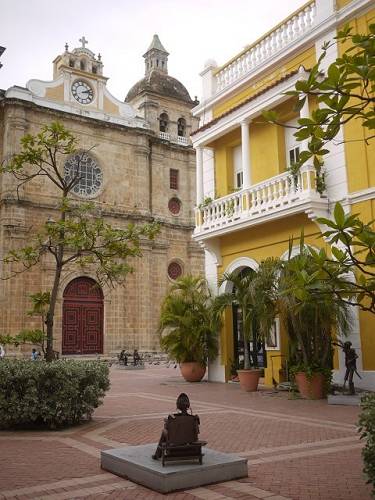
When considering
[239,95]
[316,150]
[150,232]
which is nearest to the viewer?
[316,150]

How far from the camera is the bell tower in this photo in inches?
1529

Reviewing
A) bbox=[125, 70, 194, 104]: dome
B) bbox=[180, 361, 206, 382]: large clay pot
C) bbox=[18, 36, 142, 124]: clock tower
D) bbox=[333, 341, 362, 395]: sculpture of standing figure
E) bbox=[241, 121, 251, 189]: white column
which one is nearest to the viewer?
bbox=[333, 341, 362, 395]: sculpture of standing figure

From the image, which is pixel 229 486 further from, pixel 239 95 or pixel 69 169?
pixel 69 169

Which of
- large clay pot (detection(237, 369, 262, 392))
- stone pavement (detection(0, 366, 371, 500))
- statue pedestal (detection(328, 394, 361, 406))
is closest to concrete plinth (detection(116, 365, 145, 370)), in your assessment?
large clay pot (detection(237, 369, 262, 392))

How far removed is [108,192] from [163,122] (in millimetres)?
7489

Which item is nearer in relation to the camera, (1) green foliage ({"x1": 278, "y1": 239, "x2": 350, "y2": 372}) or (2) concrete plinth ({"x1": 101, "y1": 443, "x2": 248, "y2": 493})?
(2) concrete plinth ({"x1": 101, "y1": 443, "x2": 248, "y2": 493})

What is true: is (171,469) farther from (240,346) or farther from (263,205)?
(240,346)

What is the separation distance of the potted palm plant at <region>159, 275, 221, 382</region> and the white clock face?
1780cm

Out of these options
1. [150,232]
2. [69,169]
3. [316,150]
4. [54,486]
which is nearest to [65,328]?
[69,169]

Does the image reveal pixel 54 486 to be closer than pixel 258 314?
Yes

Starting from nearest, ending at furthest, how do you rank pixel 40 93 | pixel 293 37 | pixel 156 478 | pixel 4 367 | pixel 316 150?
pixel 316 150, pixel 156 478, pixel 4 367, pixel 293 37, pixel 40 93

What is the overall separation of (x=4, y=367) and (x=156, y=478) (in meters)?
4.51

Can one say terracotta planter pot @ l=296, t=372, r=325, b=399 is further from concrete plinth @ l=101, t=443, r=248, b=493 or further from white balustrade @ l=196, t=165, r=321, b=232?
concrete plinth @ l=101, t=443, r=248, b=493

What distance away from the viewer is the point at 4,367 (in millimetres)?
9023
